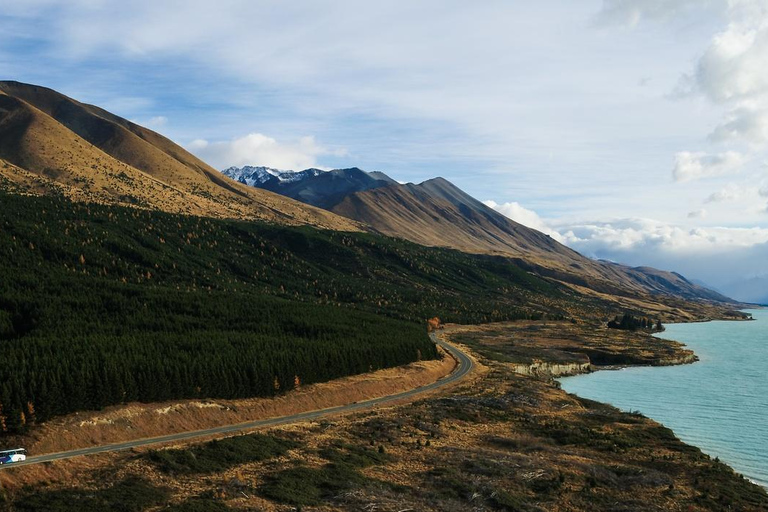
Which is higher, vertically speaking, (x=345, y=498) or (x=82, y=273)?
(x=82, y=273)

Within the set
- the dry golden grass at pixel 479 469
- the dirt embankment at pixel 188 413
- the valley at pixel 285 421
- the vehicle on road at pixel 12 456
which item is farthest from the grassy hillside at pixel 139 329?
the dry golden grass at pixel 479 469

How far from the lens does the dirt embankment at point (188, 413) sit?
5109 cm

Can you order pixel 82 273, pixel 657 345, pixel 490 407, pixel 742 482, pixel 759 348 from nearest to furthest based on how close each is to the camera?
pixel 742 482 → pixel 490 407 → pixel 82 273 → pixel 657 345 → pixel 759 348

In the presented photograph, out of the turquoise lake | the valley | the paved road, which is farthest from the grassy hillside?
the turquoise lake

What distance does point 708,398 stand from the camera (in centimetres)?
9744

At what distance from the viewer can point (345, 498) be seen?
4141 centimetres

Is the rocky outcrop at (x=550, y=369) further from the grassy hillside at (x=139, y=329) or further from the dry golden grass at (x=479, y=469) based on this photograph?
the dry golden grass at (x=479, y=469)

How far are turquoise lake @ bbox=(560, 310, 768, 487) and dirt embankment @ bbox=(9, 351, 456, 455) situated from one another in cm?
3755

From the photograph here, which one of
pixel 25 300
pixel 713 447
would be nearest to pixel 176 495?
pixel 713 447

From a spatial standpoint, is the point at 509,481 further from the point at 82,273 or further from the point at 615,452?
the point at 82,273

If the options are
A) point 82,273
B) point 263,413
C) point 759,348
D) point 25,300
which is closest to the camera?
point 263,413

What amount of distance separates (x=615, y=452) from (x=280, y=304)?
8673 centimetres

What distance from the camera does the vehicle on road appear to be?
4316 cm

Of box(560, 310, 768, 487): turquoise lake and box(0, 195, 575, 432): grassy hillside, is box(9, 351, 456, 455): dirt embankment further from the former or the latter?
box(560, 310, 768, 487): turquoise lake
